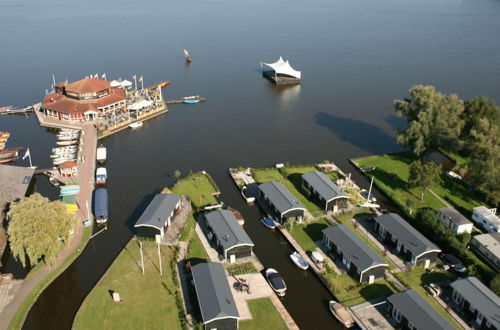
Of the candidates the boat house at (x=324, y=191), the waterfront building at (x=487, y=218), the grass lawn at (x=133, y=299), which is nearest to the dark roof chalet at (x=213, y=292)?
the grass lawn at (x=133, y=299)

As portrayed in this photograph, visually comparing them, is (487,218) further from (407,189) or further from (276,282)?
(276,282)

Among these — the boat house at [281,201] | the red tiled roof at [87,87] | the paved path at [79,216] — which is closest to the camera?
the paved path at [79,216]

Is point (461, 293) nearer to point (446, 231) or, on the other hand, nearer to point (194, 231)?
point (446, 231)

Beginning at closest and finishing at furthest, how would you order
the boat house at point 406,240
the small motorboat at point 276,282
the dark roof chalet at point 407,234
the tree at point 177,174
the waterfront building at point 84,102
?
the small motorboat at point 276,282
the boat house at point 406,240
the dark roof chalet at point 407,234
the tree at point 177,174
the waterfront building at point 84,102

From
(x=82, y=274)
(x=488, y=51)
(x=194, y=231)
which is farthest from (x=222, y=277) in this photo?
(x=488, y=51)

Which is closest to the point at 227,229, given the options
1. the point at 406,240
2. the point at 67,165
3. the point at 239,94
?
the point at 406,240

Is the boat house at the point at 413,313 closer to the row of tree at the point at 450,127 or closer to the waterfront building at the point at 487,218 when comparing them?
the waterfront building at the point at 487,218

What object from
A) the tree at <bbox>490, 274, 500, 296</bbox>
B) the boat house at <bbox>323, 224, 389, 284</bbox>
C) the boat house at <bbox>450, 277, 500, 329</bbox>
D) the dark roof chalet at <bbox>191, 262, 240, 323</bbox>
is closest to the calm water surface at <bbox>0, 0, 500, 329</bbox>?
the boat house at <bbox>323, 224, 389, 284</bbox>
